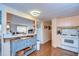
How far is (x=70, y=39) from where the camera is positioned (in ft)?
12.4

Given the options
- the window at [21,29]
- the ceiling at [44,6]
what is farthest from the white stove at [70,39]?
the window at [21,29]

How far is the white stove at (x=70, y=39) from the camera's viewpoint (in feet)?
11.7

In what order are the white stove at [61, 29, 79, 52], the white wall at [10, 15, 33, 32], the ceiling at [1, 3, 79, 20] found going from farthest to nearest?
the white stove at [61, 29, 79, 52]
the white wall at [10, 15, 33, 32]
the ceiling at [1, 3, 79, 20]

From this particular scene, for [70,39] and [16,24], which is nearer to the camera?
[16,24]

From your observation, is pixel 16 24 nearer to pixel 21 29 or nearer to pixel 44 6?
pixel 21 29

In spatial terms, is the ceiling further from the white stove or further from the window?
the white stove

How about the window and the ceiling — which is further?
the window

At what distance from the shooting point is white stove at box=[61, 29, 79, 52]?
356 centimetres

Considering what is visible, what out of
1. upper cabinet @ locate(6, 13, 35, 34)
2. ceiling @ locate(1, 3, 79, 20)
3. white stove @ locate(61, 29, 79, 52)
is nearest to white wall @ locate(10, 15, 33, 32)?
upper cabinet @ locate(6, 13, 35, 34)

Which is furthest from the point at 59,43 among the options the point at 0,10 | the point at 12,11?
the point at 0,10

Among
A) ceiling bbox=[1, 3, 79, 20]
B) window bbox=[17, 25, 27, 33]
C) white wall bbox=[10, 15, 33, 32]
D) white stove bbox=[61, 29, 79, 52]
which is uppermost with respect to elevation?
ceiling bbox=[1, 3, 79, 20]

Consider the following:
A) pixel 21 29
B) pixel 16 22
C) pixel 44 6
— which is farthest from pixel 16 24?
pixel 44 6

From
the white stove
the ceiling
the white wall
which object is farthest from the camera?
the white stove

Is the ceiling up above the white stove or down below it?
above
